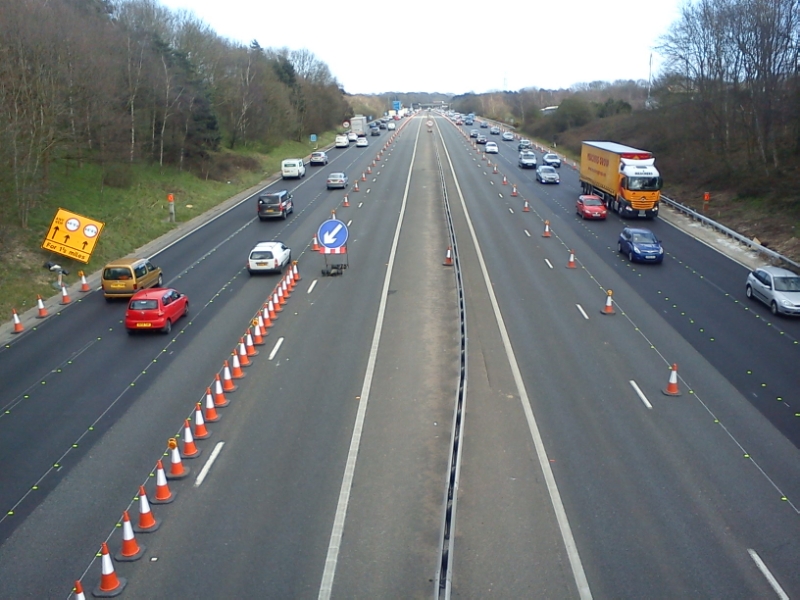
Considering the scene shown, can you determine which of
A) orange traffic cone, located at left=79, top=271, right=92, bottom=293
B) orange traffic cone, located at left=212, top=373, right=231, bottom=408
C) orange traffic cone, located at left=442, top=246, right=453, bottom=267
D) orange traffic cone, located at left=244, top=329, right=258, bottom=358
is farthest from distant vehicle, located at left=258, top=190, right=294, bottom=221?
orange traffic cone, located at left=212, top=373, right=231, bottom=408

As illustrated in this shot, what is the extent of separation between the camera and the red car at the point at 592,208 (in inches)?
1639

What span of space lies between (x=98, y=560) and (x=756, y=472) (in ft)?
38.6

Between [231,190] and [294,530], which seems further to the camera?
Answer: [231,190]

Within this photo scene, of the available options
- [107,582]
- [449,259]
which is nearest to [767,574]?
[107,582]

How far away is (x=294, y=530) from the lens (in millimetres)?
11594

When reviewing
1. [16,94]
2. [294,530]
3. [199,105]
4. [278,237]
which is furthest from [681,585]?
[199,105]

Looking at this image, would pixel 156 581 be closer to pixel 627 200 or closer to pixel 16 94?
pixel 16 94

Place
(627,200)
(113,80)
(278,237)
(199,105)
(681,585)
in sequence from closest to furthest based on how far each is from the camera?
1. (681,585)
2. (278,237)
3. (627,200)
4. (113,80)
5. (199,105)

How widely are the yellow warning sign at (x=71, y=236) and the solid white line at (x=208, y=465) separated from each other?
18.8 metres

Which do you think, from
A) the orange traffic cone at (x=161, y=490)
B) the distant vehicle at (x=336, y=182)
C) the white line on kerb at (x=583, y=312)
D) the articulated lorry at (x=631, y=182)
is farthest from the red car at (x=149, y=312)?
the distant vehicle at (x=336, y=182)

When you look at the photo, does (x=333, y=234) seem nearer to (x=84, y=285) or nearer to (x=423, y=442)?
(x=84, y=285)

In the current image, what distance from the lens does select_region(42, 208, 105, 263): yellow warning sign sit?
97.8 ft

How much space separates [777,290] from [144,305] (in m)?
20.7

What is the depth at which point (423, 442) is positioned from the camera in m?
14.7
